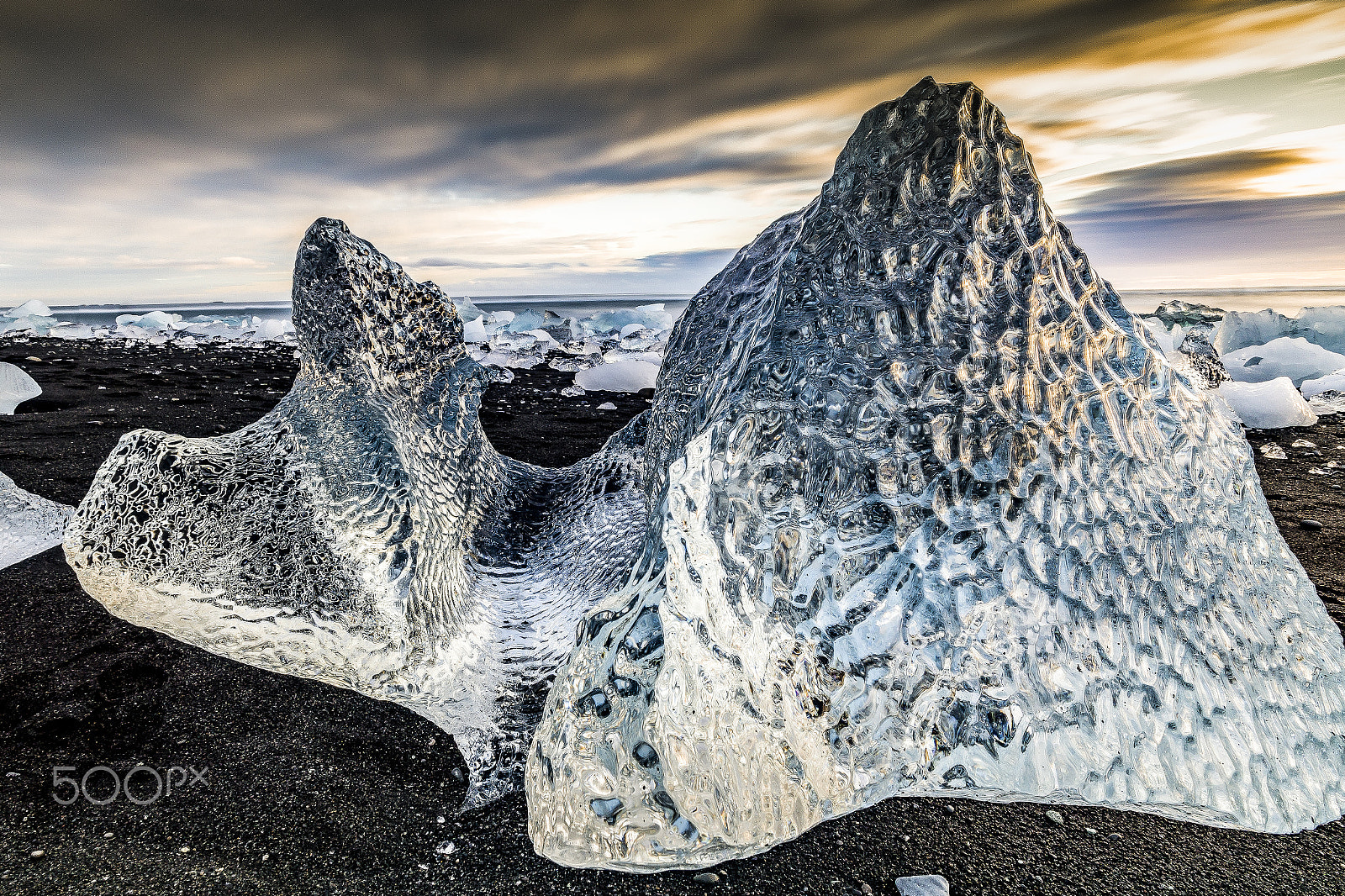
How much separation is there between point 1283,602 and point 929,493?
2.51 ft

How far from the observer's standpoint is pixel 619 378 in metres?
6.98

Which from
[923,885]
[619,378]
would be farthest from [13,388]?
[923,885]

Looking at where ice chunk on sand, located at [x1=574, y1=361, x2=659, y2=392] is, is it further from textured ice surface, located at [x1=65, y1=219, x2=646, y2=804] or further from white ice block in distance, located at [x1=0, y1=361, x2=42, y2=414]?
textured ice surface, located at [x1=65, y1=219, x2=646, y2=804]

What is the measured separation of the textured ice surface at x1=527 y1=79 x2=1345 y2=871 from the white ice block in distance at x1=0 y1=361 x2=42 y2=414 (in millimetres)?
6058

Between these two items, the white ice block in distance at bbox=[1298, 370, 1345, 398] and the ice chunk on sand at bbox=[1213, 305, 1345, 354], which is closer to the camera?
the white ice block in distance at bbox=[1298, 370, 1345, 398]

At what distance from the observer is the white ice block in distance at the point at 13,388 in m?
4.79

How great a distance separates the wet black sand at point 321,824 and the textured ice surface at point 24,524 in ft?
1.50

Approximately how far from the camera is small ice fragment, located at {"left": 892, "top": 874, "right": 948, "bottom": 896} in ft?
4.09

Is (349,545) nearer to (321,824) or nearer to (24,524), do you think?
(321,824)

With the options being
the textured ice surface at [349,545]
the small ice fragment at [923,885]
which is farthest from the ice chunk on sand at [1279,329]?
the textured ice surface at [349,545]

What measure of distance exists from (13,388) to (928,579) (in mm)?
6641

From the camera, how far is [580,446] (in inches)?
189

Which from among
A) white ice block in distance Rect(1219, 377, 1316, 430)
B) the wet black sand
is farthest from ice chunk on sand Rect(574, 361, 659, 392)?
the wet black sand

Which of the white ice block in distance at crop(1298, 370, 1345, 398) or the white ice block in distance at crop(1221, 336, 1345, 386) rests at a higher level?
the white ice block in distance at crop(1221, 336, 1345, 386)
